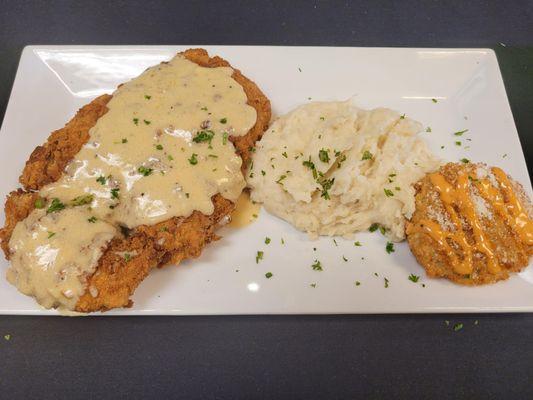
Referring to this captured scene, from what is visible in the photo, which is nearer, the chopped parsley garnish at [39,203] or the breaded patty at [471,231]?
the chopped parsley garnish at [39,203]

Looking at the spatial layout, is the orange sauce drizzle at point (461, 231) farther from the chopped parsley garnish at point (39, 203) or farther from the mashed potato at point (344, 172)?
the chopped parsley garnish at point (39, 203)

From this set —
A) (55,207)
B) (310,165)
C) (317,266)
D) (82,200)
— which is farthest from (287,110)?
(55,207)

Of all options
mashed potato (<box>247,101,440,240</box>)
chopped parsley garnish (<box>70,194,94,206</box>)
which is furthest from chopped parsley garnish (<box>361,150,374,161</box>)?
chopped parsley garnish (<box>70,194,94,206</box>)

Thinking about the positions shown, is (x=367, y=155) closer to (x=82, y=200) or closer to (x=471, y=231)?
(x=471, y=231)

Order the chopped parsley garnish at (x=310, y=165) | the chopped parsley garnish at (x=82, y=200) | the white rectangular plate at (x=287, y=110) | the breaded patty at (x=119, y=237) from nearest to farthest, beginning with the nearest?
1. the breaded patty at (x=119, y=237)
2. the chopped parsley garnish at (x=82, y=200)
3. the white rectangular plate at (x=287, y=110)
4. the chopped parsley garnish at (x=310, y=165)

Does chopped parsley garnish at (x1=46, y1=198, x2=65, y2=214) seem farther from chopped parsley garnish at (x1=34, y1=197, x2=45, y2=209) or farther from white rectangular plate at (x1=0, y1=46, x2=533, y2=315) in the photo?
white rectangular plate at (x1=0, y1=46, x2=533, y2=315)

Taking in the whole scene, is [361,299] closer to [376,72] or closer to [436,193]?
[436,193]

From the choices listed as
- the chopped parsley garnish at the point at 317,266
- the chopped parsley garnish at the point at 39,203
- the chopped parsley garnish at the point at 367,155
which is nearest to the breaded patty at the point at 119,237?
the chopped parsley garnish at the point at 39,203

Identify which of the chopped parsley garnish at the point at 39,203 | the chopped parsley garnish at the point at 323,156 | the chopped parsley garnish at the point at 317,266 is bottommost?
the chopped parsley garnish at the point at 317,266
